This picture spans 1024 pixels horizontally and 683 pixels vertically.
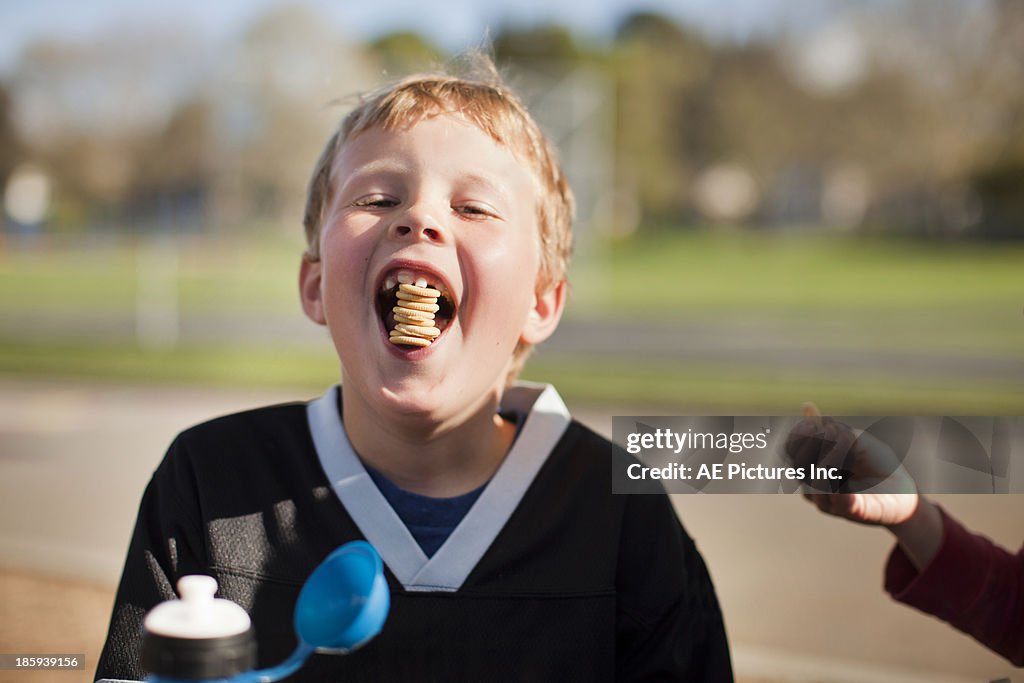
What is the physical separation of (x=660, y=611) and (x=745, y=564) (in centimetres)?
304

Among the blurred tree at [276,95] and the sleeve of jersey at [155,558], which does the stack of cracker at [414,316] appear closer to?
the sleeve of jersey at [155,558]

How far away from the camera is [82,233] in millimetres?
25922

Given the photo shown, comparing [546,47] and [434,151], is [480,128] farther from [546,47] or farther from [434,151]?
[546,47]

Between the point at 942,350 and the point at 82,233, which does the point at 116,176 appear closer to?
the point at 82,233

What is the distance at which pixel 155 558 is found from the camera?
1.68 m

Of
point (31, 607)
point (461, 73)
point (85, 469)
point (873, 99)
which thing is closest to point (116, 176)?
point (85, 469)

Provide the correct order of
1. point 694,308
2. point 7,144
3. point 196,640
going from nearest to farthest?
point 196,640
point 7,144
point 694,308

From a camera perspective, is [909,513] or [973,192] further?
[973,192]

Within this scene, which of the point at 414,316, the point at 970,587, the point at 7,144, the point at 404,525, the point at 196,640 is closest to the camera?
the point at 196,640

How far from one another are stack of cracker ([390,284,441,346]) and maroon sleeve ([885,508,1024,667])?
93cm

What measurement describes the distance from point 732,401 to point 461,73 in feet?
25.7

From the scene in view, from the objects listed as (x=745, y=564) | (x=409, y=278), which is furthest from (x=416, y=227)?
(x=745, y=564)

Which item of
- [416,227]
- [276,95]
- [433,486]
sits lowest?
[433,486]

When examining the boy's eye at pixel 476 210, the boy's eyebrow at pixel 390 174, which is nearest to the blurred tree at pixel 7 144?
the boy's eyebrow at pixel 390 174
